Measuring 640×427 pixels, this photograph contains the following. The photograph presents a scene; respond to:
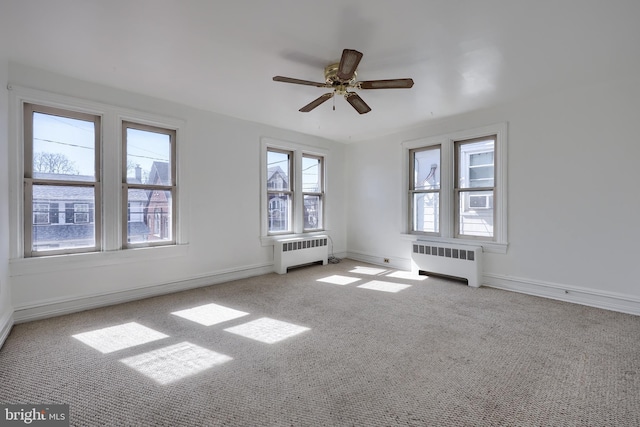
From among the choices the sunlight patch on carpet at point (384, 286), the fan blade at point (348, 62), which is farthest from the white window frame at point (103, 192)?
the sunlight patch on carpet at point (384, 286)

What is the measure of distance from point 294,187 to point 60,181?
128 inches

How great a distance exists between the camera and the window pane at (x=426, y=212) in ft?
16.0

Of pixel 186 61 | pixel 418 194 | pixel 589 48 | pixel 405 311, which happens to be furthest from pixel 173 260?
pixel 589 48

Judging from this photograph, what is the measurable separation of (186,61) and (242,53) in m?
0.61

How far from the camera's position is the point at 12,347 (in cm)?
236

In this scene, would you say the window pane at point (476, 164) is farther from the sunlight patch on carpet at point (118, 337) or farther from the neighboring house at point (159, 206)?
the sunlight patch on carpet at point (118, 337)

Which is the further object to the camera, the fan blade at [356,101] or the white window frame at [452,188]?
the white window frame at [452,188]

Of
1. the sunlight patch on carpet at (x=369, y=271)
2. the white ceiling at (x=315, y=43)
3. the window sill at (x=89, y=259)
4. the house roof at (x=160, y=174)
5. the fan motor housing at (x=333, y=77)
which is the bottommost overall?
the sunlight patch on carpet at (x=369, y=271)

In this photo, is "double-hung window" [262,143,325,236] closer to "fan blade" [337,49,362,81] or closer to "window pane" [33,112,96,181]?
"window pane" [33,112,96,181]

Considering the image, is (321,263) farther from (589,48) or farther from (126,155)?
(589,48)

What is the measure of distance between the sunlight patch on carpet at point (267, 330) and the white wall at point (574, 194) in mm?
3112

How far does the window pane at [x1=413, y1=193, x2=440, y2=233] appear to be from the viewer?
4890mm

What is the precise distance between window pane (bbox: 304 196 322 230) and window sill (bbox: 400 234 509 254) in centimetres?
170

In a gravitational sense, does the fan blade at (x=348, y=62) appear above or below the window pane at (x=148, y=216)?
above
